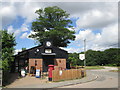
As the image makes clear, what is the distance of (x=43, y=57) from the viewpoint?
27844 mm

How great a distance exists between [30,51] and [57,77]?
11.7 meters

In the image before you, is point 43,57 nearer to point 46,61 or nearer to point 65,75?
point 46,61

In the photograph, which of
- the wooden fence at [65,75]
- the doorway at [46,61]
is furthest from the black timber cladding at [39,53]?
the wooden fence at [65,75]

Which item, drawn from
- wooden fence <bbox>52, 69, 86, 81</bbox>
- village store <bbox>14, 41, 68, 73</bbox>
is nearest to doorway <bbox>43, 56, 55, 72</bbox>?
village store <bbox>14, 41, 68, 73</bbox>

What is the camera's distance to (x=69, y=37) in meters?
41.4

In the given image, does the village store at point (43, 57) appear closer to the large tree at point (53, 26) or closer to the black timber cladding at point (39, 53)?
the black timber cladding at point (39, 53)

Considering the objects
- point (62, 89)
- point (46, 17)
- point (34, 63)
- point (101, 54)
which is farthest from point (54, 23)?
point (101, 54)

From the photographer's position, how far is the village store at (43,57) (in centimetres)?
2695

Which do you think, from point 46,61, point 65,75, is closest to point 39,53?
point 46,61

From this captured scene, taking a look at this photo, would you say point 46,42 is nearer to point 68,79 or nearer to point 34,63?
point 34,63

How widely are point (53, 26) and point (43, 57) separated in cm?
1839

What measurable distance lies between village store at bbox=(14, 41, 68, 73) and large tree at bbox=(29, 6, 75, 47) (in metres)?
12.3

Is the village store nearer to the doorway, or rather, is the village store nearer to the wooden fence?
the doorway

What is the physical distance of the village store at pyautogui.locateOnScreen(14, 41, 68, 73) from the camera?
88.4 ft
